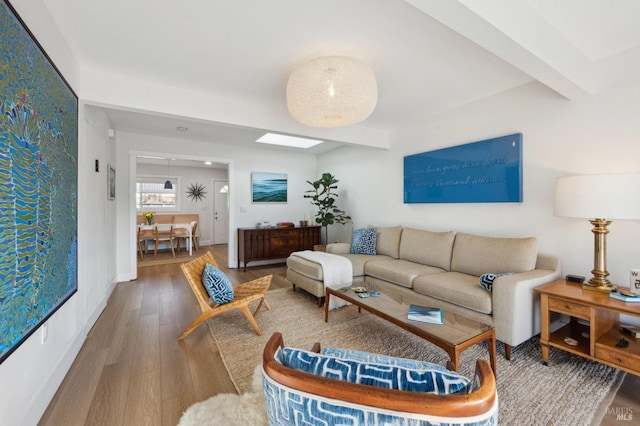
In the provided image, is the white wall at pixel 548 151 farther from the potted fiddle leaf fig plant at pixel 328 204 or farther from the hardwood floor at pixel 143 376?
the potted fiddle leaf fig plant at pixel 328 204

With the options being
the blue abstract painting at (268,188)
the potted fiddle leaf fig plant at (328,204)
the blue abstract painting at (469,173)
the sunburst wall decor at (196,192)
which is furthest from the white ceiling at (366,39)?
the sunburst wall decor at (196,192)

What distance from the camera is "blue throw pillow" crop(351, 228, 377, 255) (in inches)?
157

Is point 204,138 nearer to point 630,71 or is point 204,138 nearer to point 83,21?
point 83,21

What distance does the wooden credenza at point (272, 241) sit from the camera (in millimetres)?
4930

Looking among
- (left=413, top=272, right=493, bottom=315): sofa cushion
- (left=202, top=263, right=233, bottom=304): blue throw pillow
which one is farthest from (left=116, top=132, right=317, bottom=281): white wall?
(left=413, top=272, right=493, bottom=315): sofa cushion

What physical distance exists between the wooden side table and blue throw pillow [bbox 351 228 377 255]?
2.11 metres

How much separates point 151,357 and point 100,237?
1763mm

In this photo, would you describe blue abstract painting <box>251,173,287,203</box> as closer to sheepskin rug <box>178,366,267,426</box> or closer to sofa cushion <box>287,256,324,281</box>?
sofa cushion <box>287,256,324,281</box>

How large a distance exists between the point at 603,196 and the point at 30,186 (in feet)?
11.5

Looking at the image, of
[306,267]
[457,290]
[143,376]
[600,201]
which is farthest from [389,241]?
[143,376]

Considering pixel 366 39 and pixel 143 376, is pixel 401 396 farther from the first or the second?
pixel 366 39

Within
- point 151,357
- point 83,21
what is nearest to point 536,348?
point 151,357

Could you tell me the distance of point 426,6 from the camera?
1.28 m

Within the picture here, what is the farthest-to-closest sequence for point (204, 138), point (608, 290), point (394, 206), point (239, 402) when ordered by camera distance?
1. point (204, 138)
2. point (394, 206)
3. point (608, 290)
4. point (239, 402)
